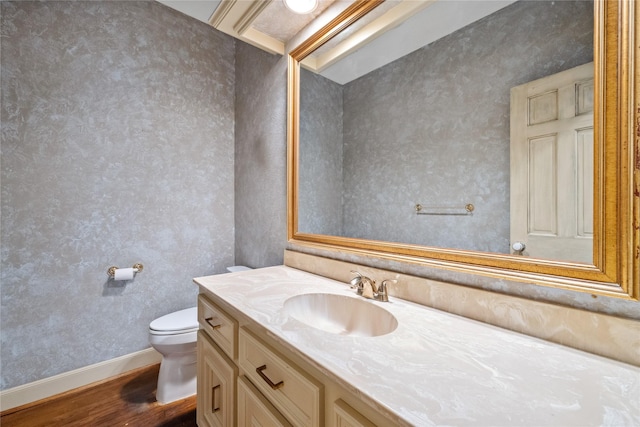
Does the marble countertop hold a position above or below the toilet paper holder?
above

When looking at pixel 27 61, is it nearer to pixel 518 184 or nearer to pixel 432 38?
pixel 432 38

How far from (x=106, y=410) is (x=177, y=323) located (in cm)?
59

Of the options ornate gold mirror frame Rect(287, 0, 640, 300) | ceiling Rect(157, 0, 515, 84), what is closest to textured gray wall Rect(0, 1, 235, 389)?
ceiling Rect(157, 0, 515, 84)

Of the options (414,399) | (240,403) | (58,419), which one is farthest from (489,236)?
(58,419)

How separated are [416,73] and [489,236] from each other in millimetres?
667

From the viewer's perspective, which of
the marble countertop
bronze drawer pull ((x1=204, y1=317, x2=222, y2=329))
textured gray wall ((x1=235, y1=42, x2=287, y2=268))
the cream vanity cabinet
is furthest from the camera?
textured gray wall ((x1=235, y1=42, x2=287, y2=268))

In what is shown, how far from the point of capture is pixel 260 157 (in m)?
1.91

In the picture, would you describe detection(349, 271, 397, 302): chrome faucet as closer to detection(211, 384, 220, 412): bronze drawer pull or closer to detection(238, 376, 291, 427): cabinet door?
detection(238, 376, 291, 427): cabinet door

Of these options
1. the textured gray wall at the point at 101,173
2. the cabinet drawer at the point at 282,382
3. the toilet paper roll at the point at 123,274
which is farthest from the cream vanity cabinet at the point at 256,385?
the textured gray wall at the point at 101,173

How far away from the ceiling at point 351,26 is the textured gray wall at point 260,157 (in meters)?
0.22

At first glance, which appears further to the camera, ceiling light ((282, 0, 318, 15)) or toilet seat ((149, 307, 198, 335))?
toilet seat ((149, 307, 198, 335))

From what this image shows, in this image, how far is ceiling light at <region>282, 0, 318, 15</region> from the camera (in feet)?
4.28

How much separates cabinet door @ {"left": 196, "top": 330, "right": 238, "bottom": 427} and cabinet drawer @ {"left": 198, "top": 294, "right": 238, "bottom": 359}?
44 millimetres

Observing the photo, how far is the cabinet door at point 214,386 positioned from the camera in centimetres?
98
